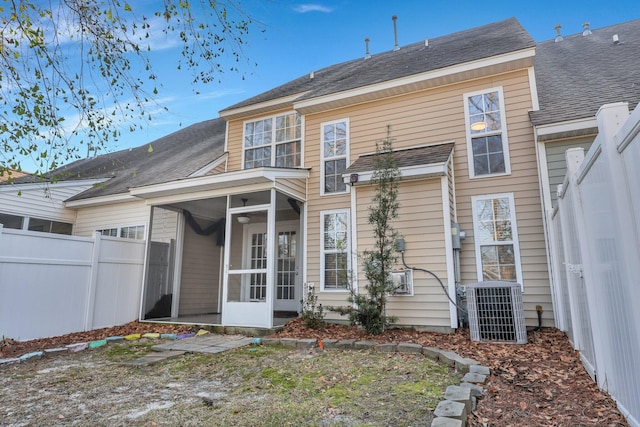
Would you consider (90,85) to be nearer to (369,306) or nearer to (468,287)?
(369,306)

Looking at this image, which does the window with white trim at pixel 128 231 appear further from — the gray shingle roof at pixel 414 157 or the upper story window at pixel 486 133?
the upper story window at pixel 486 133

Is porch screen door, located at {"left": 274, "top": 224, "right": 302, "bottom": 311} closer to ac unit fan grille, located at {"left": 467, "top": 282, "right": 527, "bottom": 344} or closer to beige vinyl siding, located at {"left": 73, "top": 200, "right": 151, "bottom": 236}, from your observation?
beige vinyl siding, located at {"left": 73, "top": 200, "right": 151, "bottom": 236}

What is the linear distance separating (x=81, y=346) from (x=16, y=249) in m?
2.00

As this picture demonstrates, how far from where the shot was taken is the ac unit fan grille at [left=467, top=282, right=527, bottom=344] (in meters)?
5.04

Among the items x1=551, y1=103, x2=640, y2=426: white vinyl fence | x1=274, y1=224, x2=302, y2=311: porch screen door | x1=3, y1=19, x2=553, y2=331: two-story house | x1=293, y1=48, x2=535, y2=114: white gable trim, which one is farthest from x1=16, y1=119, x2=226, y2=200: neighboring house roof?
x1=551, y1=103, x2=640, y2=426: white vinyl fence

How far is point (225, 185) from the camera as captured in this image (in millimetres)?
7035

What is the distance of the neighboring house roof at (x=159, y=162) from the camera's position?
362 inches

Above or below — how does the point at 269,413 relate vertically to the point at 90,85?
below

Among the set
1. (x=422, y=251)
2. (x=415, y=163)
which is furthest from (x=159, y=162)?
(x=422, y=251)

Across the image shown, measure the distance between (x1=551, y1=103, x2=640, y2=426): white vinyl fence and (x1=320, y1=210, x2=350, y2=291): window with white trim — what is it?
411 cm

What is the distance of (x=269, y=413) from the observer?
279cm

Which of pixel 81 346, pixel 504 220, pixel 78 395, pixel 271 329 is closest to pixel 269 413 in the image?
pixel 78 395

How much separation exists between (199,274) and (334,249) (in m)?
3.89

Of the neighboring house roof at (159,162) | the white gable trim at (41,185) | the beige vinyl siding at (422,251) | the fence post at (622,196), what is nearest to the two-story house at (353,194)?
the beige vinyl siding at (422,251)
